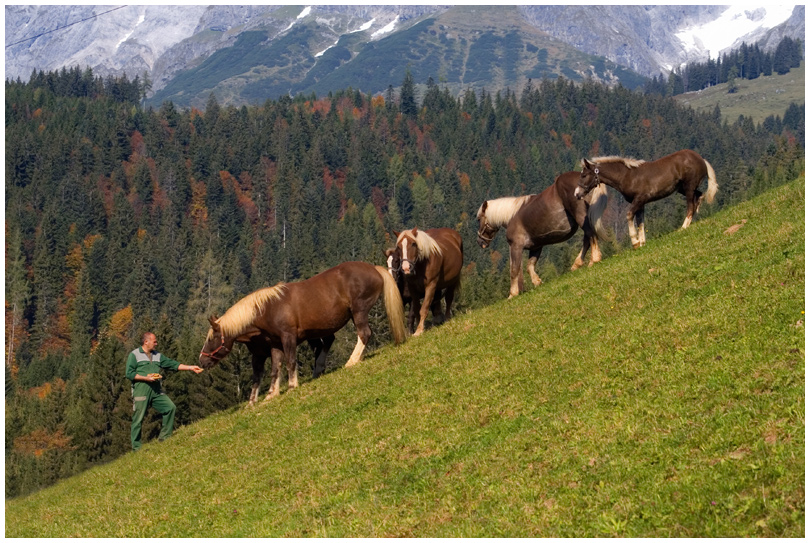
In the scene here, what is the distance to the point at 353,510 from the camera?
13.2 m

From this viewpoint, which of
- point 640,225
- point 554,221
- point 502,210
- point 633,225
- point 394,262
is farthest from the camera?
point 502,210

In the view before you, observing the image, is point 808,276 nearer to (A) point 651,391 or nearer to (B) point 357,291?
(A) point 651,391

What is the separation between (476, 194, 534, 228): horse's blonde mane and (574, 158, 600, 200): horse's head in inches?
103

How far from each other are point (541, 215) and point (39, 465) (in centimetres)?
9253

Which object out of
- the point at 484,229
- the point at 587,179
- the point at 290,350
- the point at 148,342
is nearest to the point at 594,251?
the point at 587,179

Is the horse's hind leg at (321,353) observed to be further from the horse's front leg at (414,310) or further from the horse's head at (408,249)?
the horse's head at (408,249)

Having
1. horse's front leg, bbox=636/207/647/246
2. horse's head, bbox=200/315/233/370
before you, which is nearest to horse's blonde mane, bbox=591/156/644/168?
horse's front leg, bbox=636/207/647/246

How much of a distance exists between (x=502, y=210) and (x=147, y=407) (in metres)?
11.8

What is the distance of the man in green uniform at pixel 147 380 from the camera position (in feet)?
77.0

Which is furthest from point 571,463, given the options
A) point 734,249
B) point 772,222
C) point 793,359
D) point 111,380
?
point 111,380

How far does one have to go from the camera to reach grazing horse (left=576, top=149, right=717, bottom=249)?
25.3 m

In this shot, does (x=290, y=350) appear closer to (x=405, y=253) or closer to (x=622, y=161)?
(x=405, y=253)

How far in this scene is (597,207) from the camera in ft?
84.1

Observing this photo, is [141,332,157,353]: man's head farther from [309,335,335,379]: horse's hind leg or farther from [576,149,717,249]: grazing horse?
[576,149,717,249]: grazing horse
